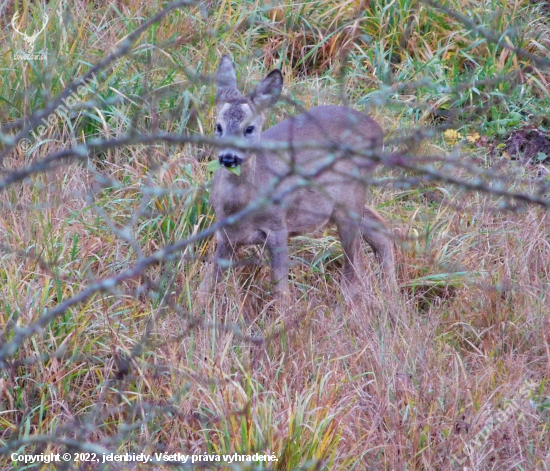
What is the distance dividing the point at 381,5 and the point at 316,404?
4.47m

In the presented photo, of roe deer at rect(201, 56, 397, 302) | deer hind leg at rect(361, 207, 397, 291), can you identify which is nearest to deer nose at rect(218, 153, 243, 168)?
roe deer at rect(201, 56, 397, 302)

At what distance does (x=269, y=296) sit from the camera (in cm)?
486

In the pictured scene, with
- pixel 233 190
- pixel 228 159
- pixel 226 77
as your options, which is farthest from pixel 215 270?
pixel 226 77

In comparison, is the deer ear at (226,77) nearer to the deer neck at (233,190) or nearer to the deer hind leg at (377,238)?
the deer neck at (233,190)

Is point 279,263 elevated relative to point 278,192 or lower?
lower

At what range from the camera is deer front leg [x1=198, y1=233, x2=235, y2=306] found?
4359 millimetres

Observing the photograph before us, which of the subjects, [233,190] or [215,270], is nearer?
[215,270]

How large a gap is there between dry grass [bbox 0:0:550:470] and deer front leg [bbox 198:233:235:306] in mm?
66

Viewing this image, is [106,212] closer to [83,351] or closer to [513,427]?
[83,351]

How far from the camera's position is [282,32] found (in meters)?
6.89

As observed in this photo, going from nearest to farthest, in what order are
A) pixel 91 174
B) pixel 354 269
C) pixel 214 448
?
1. pixel 214 448
2. pixel 354 269
3. pixel 91 174

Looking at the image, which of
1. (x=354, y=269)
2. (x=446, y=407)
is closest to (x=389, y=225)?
(x=354, y=269)

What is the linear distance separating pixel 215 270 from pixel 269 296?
1.10 feet

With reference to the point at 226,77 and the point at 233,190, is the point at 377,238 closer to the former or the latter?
the point at 233,190
